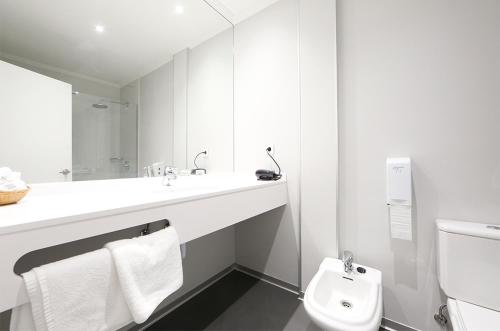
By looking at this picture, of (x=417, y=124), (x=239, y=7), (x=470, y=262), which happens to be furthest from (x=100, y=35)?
(x=470, y=262)

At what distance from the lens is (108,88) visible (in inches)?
48.5

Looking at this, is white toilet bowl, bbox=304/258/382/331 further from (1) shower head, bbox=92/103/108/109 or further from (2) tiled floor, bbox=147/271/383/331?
(1) shower head, bbox=92/103/108/109

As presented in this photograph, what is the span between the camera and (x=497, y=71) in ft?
3.40

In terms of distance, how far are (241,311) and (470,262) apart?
4.49 ft

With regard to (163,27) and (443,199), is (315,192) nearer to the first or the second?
(443,199)

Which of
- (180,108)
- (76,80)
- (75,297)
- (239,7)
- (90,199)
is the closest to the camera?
(75,297)

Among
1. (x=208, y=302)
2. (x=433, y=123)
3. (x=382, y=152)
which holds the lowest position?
(x=208, y=302)

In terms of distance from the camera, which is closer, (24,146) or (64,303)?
(64,303)

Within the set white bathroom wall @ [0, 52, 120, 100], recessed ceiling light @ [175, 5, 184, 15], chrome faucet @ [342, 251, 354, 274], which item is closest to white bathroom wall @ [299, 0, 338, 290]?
chrome faucet @ [342, 251, 354, 274]

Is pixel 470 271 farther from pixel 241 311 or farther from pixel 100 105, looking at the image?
pixel 100 105

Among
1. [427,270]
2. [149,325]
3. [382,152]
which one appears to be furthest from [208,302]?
[382,152]

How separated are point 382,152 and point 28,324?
1.71m

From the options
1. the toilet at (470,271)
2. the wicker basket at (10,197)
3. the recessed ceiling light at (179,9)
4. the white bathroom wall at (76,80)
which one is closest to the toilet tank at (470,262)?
the toilet at (470,271)

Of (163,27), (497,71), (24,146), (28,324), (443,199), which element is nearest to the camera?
(28,324)
